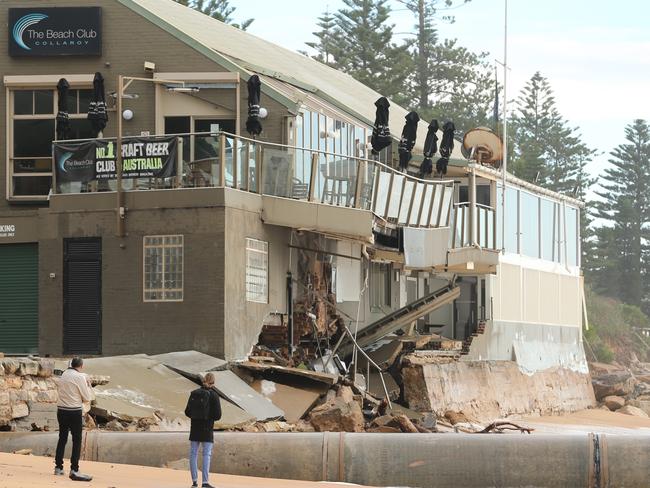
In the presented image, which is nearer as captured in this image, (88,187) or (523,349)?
(88,187)

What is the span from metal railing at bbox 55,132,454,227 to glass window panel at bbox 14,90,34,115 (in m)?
3.86

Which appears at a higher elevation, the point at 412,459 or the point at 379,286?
the point at 379,286

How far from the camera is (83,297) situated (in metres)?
32.6

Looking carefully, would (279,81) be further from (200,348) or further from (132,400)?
(132,400)

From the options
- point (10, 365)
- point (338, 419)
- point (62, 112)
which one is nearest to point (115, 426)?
point (10, 365)

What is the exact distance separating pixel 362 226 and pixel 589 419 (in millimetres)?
17552

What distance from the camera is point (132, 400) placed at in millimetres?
26625

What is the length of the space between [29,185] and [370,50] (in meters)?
58.3

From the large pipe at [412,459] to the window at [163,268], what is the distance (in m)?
8.85

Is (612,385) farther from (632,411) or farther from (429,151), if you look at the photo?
(429,151)

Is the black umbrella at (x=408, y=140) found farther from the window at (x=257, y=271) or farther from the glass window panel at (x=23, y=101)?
the glass window panel at (x=23, y=101)

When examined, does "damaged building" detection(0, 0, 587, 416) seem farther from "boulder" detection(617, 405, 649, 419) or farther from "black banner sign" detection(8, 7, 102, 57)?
"boulder" detection(617, 405, 649, 419)

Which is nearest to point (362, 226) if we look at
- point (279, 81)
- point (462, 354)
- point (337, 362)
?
point (337, 362)

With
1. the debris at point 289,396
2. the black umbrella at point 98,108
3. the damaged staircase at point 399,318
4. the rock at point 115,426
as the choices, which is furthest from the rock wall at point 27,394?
the damaged staircase at point 399,318
